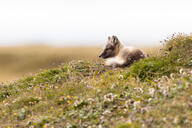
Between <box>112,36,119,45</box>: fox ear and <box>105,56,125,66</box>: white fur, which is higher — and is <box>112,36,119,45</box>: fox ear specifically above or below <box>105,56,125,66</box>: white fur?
above

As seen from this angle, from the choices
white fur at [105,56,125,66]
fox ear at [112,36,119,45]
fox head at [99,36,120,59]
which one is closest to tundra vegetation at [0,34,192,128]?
white fur at [105,56,125,66]

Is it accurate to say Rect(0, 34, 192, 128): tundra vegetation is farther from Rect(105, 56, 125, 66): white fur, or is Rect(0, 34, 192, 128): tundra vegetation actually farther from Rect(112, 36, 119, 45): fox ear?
Rect(112, 36, 119, 45): fox ear

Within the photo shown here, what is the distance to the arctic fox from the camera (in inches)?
464

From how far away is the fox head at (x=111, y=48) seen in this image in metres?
12.6

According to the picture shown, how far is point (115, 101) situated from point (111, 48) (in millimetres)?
5738

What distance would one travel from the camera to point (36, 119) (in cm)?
734

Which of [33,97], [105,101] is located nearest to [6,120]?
[33,97]

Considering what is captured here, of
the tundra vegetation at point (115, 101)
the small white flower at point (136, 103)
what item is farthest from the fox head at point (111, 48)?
the small white flower at point (136, 103)

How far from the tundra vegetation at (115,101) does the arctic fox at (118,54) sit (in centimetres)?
92

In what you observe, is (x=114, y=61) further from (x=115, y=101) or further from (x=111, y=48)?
(x=115, y=101)

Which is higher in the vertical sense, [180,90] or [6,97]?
[180,90]

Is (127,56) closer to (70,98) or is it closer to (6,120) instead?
(70,98)

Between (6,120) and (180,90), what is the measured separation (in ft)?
15.0

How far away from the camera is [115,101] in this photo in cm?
718
